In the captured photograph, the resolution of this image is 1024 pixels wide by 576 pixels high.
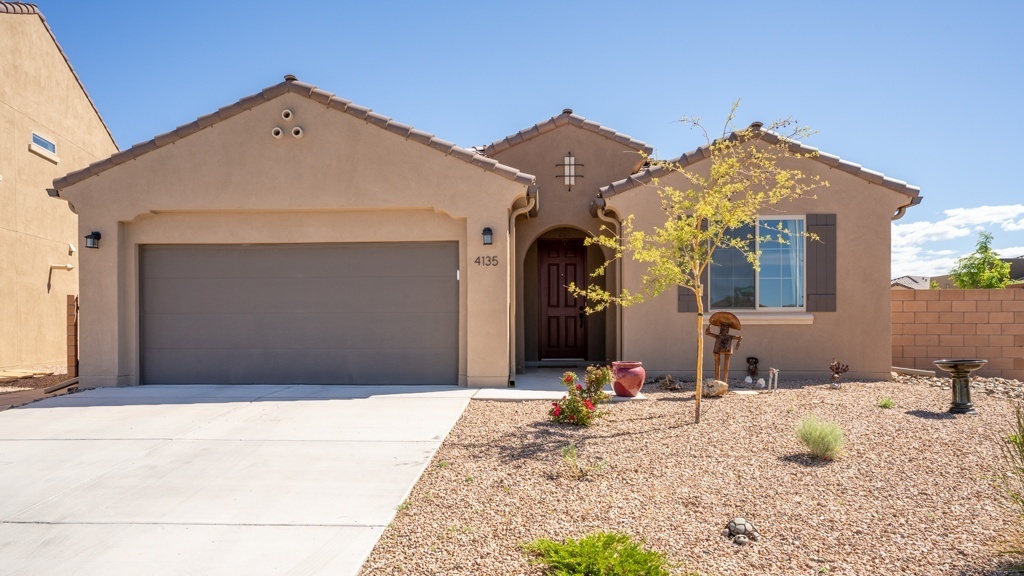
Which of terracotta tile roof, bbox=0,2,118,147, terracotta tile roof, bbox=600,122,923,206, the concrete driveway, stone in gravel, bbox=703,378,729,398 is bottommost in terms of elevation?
the concrete driveway

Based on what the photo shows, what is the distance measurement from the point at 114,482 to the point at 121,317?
17.3ft

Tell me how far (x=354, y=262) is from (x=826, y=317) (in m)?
7.29

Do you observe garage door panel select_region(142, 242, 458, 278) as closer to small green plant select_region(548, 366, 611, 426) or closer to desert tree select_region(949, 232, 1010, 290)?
small green plant select_region(548, 366, 611, 426)

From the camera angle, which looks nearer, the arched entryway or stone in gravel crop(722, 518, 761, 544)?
stone in gravel crop(722, 518, 761, 544)

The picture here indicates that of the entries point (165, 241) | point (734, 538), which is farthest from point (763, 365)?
point (165, 241)

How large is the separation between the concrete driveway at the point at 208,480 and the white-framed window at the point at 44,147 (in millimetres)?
7767

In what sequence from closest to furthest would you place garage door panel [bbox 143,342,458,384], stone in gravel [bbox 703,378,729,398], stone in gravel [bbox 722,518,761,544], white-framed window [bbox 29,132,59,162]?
stone in gravel [bbox 722,518,761,544] < stone in gravel [bbox 703,378,729,398] < garage door panel [bbox 143,342,458,384] < white-framed window [bbox 29,132,59,162]

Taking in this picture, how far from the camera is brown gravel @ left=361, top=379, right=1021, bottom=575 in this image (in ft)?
11.4

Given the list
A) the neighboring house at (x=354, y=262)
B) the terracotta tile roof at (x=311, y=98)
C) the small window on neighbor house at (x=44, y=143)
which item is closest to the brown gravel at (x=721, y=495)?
the neighboring house at (x=354, y=262)

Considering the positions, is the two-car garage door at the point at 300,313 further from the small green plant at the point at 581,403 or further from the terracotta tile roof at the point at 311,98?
the small green plant at the point at 581,403

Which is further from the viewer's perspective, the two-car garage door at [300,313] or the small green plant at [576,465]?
the two-car garage door at [300,313]

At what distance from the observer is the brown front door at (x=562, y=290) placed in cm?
1154

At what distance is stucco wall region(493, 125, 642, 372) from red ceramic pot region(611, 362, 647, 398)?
2706 mm

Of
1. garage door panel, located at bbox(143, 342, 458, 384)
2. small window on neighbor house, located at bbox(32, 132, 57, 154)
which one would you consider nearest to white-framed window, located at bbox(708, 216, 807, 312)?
garage door panel, located at bbox(143, 342, 458, 384)
